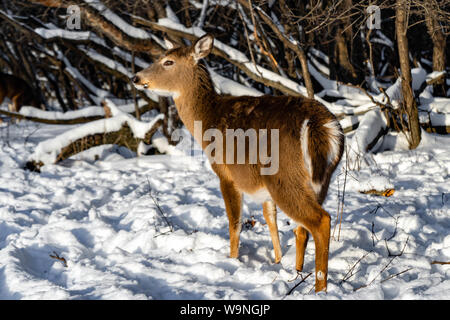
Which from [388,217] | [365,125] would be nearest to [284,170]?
[388,217]

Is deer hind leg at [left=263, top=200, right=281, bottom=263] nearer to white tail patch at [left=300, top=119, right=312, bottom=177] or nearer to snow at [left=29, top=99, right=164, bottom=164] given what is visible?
white tail patch at [left=300, top=119, right=312, bottom=177]

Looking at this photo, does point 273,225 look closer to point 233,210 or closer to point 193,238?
point 233,210

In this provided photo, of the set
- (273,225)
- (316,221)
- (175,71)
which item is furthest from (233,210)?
(175,71)

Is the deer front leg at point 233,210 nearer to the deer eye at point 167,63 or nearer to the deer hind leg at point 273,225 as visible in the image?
the deer hind leg at point 273,225

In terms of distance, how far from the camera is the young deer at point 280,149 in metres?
3.05

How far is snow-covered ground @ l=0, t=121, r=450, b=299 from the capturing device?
9.90 feet

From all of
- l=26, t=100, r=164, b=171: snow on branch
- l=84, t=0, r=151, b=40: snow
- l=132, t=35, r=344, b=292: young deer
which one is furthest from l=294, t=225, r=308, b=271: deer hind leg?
l=84, t=0, r=151, b=40: snow

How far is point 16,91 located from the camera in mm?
12242

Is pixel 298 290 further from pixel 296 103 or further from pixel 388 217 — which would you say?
pixel 388 217

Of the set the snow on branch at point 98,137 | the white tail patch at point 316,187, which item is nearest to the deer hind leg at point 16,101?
the snow on branch at point 98,137

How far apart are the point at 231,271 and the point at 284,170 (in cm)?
93

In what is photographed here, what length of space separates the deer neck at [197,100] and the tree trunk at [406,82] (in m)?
3.22

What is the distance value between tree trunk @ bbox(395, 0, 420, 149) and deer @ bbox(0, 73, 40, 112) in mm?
10180
